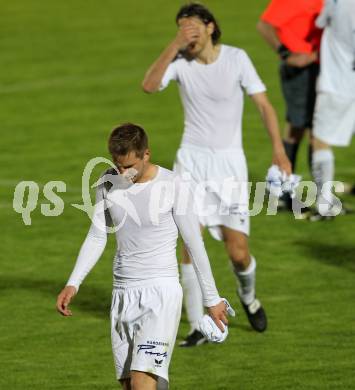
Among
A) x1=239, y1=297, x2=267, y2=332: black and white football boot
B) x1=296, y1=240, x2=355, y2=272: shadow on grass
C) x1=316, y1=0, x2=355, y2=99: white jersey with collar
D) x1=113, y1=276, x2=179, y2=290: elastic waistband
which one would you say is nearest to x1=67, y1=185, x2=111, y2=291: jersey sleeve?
x1=113, y1=276, x2=179, y2=290: elastic waistband

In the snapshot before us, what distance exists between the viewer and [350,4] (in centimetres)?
1388

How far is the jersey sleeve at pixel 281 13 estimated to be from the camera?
15.0m

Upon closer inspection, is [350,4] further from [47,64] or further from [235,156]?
[47,64]

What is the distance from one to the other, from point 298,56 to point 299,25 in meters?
0.39

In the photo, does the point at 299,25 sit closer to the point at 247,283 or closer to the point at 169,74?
the point at 169,74

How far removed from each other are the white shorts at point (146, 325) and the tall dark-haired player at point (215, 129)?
2.57 m

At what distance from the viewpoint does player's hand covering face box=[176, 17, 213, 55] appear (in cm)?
1021

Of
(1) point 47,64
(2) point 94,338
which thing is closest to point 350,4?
(2) point 94,338

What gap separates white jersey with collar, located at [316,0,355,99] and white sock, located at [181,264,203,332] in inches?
163

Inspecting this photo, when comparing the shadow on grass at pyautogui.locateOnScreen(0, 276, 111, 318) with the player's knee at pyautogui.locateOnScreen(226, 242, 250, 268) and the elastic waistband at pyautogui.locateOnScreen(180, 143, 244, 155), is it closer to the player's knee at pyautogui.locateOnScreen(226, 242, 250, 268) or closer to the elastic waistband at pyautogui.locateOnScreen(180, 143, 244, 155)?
the player's knee at pyautogui.locateOnScreen(226, 242, 250, 268)

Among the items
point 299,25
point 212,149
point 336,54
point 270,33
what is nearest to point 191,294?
point 212,149

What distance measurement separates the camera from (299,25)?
14883 millimetres

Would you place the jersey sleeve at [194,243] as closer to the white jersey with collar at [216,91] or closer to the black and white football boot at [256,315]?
the white jersey with collar at [216,91]

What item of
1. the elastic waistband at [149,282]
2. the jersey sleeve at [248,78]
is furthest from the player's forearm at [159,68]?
the elastic waistband at [149,282]
